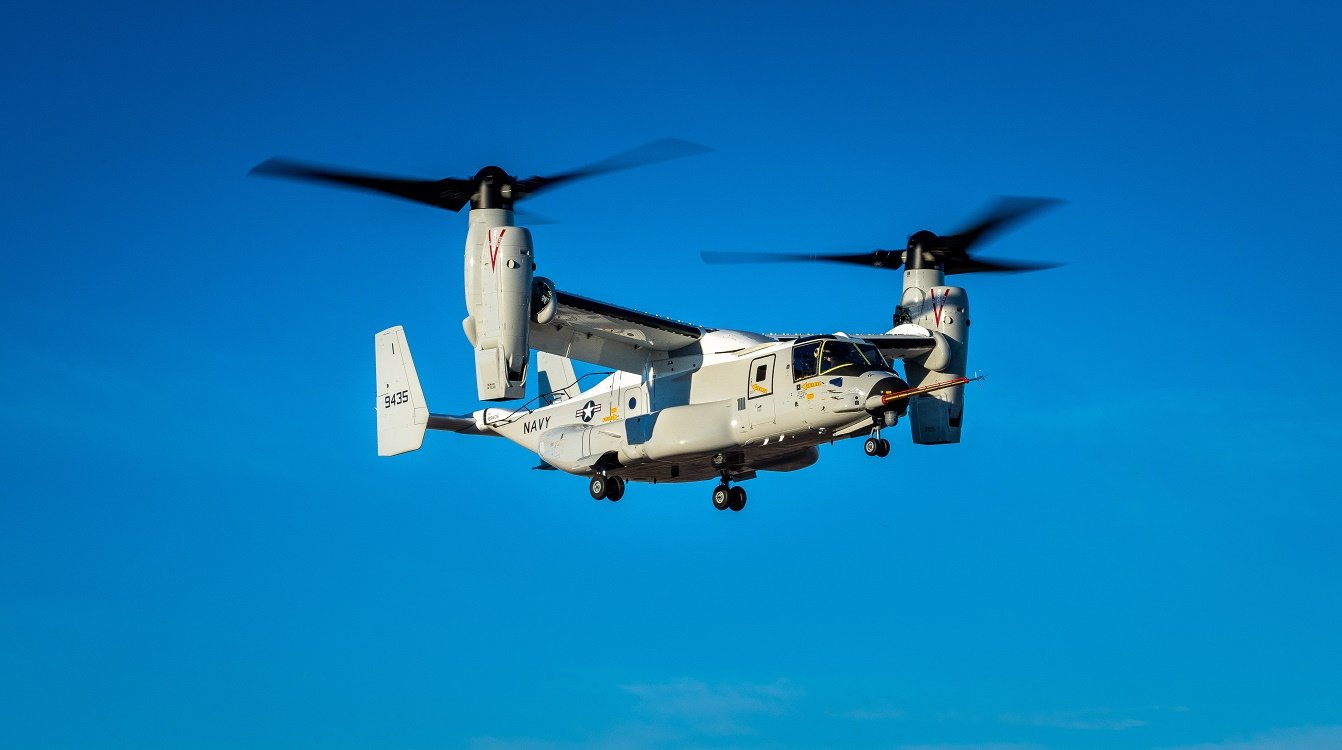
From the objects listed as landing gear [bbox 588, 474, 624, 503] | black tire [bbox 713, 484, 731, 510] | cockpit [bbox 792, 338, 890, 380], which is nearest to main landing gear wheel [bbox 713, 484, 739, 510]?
black tire [bbox 713, 484, 731, 510]

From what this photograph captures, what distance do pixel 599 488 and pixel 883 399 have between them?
6.03 m

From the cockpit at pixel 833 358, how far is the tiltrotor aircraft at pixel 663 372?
24 millimetres

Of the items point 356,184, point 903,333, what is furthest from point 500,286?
point 903,333

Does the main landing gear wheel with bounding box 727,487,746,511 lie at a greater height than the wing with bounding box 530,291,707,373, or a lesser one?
lesser

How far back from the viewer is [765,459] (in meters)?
32.8

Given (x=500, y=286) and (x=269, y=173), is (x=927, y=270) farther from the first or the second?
(x=269, y=173)

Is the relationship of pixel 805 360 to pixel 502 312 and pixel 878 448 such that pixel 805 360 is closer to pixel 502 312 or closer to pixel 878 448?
pixel 878 448

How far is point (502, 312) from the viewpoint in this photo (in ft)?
96.2

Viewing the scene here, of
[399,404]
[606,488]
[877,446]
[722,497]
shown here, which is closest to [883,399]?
[877,446]

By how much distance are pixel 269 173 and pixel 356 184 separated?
5.45ft

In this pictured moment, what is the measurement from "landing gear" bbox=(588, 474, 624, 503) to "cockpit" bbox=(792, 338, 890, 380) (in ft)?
14.1

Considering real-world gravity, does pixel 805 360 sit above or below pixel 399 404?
below

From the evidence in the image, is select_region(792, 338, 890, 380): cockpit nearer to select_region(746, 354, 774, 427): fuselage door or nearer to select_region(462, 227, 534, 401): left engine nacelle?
select_region(746, 354, 774, 427): fuselage door

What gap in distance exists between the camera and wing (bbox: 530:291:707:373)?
32250 millimetres
